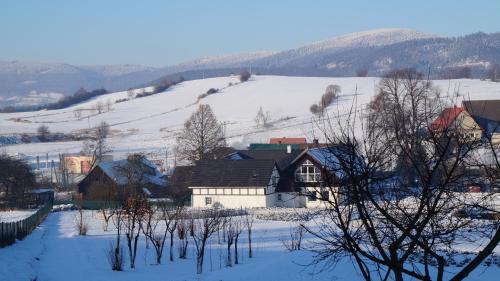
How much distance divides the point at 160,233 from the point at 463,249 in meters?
12.4

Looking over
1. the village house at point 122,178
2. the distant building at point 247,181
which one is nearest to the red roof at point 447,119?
the distant building at point 247,181

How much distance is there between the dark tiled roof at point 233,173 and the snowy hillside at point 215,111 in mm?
29946

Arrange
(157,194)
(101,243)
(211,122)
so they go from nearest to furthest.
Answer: (101,243), (157,194), (211,122)

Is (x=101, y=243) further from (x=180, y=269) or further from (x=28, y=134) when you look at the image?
(x=28, y=134)

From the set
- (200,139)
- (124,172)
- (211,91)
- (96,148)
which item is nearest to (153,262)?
(124,172)

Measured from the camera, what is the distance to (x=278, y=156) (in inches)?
2063

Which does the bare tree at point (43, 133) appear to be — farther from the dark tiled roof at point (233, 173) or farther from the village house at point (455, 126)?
the village house at point (455, 126)

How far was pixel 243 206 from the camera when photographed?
43.7 m

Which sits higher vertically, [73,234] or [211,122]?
[211,122]

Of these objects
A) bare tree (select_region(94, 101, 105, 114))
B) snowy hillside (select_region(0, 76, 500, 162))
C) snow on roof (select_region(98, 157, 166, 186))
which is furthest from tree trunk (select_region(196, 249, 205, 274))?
bare tree (select_region(94, 101, 105, 114))

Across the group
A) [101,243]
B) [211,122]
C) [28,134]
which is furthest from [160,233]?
[28,134]

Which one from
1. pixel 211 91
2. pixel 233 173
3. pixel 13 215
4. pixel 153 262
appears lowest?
pixel 13 215

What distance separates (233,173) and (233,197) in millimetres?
1476

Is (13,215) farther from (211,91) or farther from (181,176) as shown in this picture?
(211,91)
